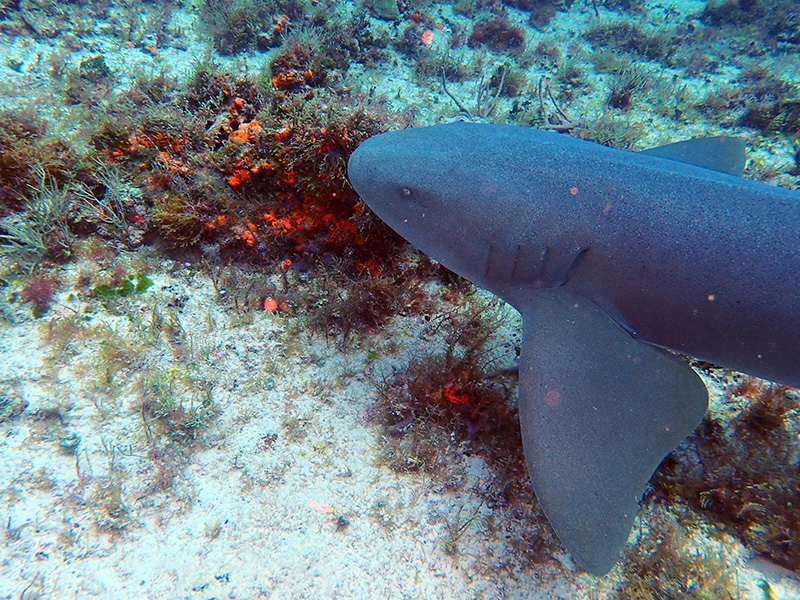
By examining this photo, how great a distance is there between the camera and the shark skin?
2.20 m

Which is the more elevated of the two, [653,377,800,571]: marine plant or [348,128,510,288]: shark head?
[348,128,510,288]: shark head

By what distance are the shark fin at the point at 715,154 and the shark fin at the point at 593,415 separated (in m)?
2.20

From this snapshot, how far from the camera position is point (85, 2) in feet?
23.6

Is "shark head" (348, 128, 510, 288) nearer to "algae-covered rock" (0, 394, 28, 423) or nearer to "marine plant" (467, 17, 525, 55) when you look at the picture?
"algae-covered rock" (0, 394, 28, 423)

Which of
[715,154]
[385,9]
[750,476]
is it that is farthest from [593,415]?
[385,9]

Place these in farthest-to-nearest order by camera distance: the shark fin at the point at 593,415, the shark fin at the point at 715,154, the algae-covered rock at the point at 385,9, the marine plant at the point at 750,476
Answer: the algae-covered rock at the point at 385,9
the shark fin at the point at 715,154
the marine plant at the point at 750,476
the shark fin at the point at 593,415

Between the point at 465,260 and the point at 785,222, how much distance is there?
1850 millimetres

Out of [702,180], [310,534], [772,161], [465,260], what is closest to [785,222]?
[702,180]

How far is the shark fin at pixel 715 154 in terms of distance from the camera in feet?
11.9

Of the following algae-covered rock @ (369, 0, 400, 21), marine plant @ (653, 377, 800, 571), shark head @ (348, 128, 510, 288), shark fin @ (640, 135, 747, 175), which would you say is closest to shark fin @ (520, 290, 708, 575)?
shark head @ (348, 128, 510, 288)

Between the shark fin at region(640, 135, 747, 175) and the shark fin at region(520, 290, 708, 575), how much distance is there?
2.20 meters

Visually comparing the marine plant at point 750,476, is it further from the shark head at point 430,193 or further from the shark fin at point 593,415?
the shark head at point 430,193

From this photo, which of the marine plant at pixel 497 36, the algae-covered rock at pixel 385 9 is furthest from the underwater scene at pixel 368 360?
the marine plant at pixel 497 36

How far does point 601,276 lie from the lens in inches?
101
